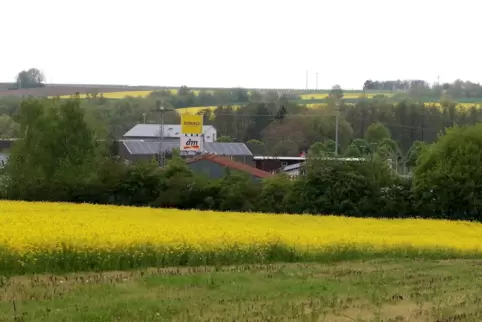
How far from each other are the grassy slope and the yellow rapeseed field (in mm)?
1039

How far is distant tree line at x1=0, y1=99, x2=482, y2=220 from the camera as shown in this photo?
1564 inches

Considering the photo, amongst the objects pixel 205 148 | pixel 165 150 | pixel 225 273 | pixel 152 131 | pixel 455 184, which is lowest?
pixel 205 148

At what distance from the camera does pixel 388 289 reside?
15023 millimetres

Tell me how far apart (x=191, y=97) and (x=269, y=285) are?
151 metres

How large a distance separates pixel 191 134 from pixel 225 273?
63.6 metres

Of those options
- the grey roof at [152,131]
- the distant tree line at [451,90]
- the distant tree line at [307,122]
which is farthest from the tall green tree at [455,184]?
the distant tree line at [451,90]

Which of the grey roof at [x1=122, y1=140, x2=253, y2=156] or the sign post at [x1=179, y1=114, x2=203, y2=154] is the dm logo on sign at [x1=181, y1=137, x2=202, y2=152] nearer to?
the sign post at [x1=179, y1=114, x2=203, y2=154]

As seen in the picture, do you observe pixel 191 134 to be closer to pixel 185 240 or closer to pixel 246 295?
pixel 185 240

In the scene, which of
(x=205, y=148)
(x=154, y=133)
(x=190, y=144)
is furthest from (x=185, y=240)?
(x=154, y=133)

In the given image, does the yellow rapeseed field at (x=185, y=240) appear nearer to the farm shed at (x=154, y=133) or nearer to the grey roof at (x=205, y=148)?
the grey roof at (x=205, y=148)

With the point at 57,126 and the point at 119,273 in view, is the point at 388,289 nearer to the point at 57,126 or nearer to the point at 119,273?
the point at 119,273

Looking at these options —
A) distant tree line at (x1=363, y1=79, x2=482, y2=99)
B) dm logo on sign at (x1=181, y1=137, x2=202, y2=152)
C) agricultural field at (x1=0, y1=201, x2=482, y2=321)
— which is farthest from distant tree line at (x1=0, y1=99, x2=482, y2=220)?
distant tree line at (x1=363, y1=79, x2=482, y2=99)

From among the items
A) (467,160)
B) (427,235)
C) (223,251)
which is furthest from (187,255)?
(467,160)

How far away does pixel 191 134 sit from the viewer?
79.8 metres
